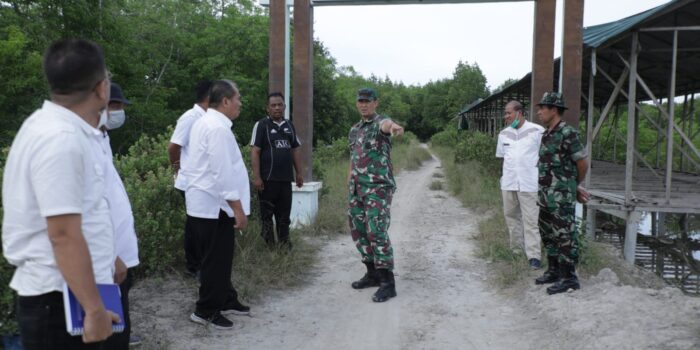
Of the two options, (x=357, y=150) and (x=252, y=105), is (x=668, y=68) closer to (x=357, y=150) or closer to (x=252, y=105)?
(x=357, y=150)

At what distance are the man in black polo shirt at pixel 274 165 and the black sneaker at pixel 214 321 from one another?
179 cm

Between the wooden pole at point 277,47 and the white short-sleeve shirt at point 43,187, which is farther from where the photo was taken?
the wooden pole at point 277,47

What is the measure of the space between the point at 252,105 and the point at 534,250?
20311mm

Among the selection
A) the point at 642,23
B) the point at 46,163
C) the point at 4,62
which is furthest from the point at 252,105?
the point at 46,163

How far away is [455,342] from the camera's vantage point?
4020mm

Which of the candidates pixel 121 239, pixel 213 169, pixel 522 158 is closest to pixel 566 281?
pixel 522 158

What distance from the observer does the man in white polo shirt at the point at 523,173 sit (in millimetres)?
5637

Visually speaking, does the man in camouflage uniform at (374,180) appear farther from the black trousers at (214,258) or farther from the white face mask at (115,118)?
the white face mask at (115,118)

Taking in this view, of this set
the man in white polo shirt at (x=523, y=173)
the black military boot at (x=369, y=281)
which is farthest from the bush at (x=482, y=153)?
the black military boot at (x=369, y=281)

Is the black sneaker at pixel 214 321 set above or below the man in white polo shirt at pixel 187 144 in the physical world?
below

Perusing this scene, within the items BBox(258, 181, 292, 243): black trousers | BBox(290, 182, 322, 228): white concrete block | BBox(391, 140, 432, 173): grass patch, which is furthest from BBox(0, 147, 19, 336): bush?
BBox(391, 140, 432, 173): grass patch

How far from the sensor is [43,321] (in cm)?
188

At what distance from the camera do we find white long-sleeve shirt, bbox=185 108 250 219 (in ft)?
12.4

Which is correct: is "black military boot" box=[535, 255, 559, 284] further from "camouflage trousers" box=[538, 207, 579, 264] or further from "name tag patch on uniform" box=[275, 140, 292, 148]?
"name tag patch on uniform" box=[275, 140, 292, 148]
